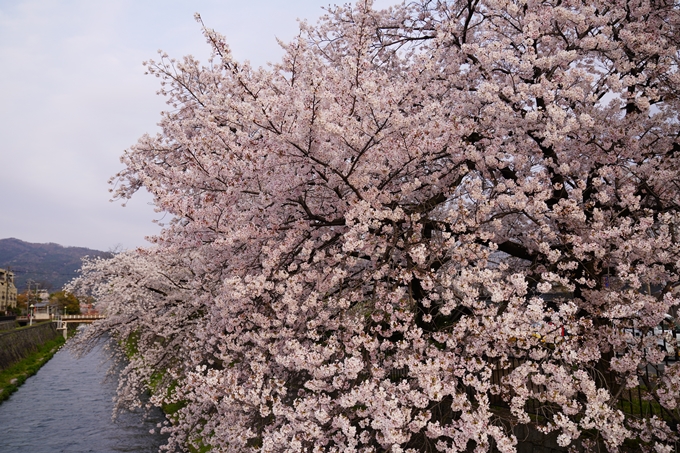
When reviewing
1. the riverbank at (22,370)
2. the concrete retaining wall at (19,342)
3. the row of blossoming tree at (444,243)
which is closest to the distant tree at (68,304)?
the concrete retaining wall at (19,342)

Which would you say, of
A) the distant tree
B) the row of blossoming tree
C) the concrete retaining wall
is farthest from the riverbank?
the distant tree

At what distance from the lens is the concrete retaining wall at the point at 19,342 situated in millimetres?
31348

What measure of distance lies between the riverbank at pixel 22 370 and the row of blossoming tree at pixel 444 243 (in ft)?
75.9

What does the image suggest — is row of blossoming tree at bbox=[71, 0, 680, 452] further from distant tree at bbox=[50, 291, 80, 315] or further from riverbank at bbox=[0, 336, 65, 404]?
distant tree at bbox=[50, 291, 80, 315]

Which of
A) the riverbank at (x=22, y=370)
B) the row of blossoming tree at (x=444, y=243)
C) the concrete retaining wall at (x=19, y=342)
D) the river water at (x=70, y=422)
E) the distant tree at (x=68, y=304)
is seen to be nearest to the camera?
the row of blossoming tree at (x=444, y=243)

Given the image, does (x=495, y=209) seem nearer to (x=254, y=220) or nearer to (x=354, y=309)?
(x=354, y=309)

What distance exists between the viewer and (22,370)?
3234 centimetres

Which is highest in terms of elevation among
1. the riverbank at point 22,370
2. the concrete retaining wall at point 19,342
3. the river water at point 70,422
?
the concrete retaining wall at point 19,342

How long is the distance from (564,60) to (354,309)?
500cm

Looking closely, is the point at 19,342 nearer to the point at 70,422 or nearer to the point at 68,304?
the point at 70,422

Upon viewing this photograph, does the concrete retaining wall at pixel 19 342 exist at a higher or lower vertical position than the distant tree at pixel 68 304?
lower

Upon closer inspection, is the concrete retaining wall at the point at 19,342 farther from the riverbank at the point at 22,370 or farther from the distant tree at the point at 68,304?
the distant tree at the point at 68,304

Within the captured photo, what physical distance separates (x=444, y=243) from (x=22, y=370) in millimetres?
34799

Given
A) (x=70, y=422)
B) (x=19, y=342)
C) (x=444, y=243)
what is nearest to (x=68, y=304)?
(x=19, y=342)
